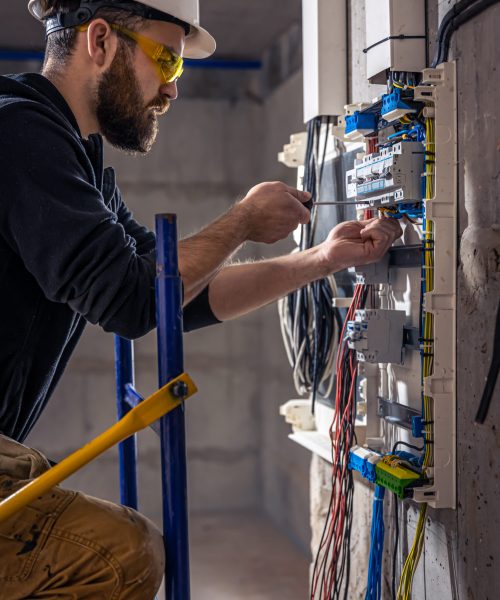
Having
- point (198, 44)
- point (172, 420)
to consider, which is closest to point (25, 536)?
point (172, 420)

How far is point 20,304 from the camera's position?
1497 millimetres

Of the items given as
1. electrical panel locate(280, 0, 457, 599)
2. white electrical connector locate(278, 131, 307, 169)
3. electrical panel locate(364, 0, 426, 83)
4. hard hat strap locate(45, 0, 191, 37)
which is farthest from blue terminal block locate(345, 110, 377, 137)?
white electrical connector locate(278, 131, 307, 169)

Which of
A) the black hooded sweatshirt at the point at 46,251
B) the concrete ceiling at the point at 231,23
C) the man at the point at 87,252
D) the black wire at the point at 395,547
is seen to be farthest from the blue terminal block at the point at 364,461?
the concrete ceiling at the point at 231,23

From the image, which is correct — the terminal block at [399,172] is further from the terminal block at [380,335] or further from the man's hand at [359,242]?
the terminal block at [380,335]

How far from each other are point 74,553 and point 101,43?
105cm

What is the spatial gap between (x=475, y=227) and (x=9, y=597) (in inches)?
43.9

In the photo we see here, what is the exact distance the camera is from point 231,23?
4.34 metres

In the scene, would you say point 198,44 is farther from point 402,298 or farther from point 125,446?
point 125,446

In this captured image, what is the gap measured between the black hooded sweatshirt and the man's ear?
18 centimetres

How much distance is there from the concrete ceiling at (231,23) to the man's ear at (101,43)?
2.46m

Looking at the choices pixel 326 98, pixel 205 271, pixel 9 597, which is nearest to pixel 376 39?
pixel 326 98

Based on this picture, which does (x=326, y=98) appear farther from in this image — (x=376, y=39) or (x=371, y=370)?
(x=371, y=370)

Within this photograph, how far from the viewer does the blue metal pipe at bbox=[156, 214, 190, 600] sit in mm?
1328

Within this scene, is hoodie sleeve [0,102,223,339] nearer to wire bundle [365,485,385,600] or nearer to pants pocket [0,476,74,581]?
pants pocket [0,476,74,581]
